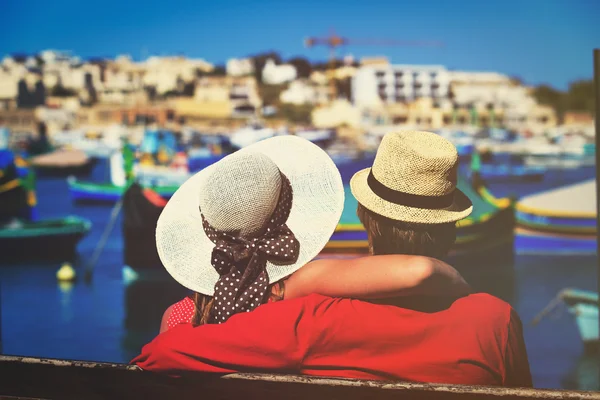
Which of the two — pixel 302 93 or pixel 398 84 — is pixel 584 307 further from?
pixel 302 93

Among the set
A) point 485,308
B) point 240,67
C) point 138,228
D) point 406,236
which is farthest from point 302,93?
point 485,308

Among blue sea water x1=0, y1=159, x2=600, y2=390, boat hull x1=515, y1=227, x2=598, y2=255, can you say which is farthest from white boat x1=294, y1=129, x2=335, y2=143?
boat hull x1=515, y1=227, x2=598, y2=255

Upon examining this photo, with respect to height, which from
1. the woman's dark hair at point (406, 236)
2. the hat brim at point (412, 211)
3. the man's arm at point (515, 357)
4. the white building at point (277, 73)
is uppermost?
the white building at point (277, 73)

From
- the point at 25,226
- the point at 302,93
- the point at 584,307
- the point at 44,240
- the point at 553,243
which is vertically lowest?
the point at 553,243

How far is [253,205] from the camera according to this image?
1857mm

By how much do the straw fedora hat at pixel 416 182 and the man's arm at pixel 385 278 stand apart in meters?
0.11

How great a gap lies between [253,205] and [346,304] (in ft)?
1.06

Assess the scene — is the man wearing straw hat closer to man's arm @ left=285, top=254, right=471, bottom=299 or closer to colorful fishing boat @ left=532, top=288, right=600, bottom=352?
man's arm @ left=285, top=254, right=471, bottom=299

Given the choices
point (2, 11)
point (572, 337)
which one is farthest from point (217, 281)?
point (572, 337)

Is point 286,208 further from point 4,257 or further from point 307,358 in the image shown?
point 4,257

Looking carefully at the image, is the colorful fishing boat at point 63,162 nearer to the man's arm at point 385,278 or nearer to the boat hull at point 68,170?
the boat hull at point 68,170

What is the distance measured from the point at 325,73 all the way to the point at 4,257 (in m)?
3.50

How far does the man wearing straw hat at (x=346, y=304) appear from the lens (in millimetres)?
1729

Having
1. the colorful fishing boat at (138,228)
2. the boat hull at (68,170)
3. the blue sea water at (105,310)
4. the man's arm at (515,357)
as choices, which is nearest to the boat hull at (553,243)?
the blue sea water at (105,310)
